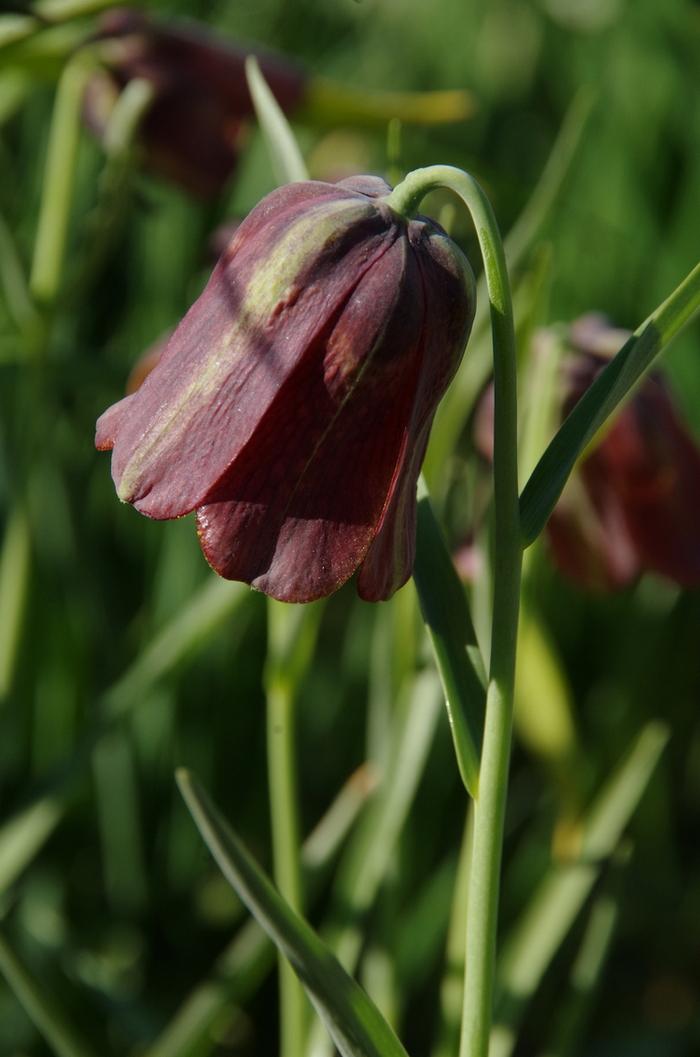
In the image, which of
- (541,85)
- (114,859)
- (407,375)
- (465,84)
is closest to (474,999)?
(407,375)

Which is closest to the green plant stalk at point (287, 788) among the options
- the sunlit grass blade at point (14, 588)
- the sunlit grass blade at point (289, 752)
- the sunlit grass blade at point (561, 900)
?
the sunlit grass blade at point (289, 752)

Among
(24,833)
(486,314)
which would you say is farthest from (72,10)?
→ (24,833)

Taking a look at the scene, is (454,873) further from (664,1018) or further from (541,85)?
(541,85)

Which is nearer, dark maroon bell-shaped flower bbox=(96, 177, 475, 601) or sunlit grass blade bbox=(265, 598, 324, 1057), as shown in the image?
dark maroon bell-shaped flower bbox=(96, 177, 475, 601)

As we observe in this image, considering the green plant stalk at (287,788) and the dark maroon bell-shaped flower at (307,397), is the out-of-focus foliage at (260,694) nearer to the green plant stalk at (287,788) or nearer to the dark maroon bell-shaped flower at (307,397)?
the green plant stalk at (287,788)

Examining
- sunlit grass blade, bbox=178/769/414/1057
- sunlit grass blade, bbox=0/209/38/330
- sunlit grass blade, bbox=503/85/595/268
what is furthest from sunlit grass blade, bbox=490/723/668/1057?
sunlit grass blade, bbox=0/209/38/330

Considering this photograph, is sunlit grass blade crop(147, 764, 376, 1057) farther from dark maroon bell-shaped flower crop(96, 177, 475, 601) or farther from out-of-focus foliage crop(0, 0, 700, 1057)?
dark maroon bell-shaped flower crop(96, 177, 475, 601)
